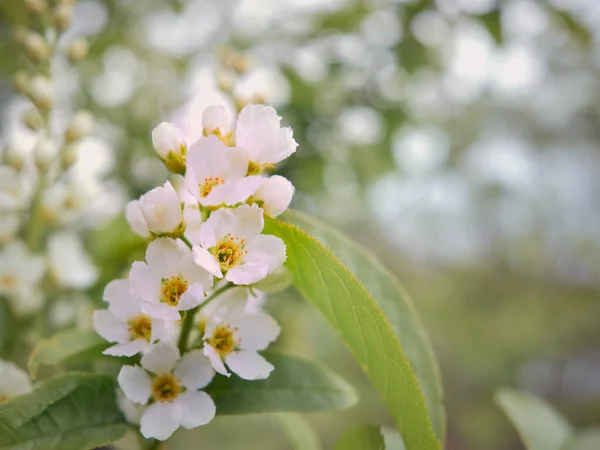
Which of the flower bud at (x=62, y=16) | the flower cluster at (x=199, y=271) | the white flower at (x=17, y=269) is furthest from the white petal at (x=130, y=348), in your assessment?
the flower bud at (x=62, y=16)

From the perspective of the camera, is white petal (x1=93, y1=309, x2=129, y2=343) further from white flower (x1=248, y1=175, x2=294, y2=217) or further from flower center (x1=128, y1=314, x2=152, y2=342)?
white flower (x1=248, y1=175, x2=294, y2=217)

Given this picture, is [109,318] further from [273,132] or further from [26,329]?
[26,329]

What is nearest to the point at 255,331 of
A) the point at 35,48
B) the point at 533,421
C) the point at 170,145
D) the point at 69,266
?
the point at 170,145

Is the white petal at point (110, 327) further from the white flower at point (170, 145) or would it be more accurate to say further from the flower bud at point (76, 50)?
the flower bud at point (76, 50)

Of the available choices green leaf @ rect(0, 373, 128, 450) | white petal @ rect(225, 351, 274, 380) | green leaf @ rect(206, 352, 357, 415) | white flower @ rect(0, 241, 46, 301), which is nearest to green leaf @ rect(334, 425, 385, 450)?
green leaf @ rect(206, 352, 357, 415)

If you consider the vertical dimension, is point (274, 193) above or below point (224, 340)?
above

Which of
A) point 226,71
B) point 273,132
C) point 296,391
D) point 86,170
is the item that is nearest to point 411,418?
point 296,391

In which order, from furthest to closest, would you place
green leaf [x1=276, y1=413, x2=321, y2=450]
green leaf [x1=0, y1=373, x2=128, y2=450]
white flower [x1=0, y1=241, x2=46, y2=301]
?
white flower [x1=0, y1=241, x2=46, y2=301]
green leaf [x1=276, y1=413, x2=321, y2=450]
green leaf [x1=0, y1=373, x2=128, y2=450]

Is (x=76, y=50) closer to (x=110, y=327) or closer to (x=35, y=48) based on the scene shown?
(x=35, y=48)
